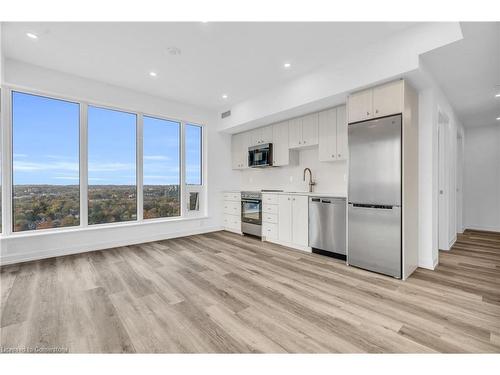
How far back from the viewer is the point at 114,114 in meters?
4.36

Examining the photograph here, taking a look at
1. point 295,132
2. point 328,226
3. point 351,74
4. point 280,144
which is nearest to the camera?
point 351,74

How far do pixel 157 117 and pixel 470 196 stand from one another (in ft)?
25.3

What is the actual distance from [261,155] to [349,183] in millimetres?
2287

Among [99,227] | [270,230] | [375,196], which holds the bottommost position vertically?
[270,230]

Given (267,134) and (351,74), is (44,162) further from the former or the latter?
(351,74)

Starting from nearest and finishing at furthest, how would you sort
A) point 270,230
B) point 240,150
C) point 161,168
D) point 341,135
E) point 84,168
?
point 341,135
point 84,168
point 270,230
point 161,168
point 240,150


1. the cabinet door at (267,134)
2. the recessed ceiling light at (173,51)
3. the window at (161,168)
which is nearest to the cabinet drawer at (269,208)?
the cabinet door at (267,134)

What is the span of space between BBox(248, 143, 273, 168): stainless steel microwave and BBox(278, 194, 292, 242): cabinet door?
952mm

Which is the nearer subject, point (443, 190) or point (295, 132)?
point (443, 190)

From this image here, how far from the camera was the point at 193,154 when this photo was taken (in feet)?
17.9

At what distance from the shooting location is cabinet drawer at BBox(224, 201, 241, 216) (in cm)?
532

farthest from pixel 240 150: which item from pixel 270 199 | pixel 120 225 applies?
pixel 120 225

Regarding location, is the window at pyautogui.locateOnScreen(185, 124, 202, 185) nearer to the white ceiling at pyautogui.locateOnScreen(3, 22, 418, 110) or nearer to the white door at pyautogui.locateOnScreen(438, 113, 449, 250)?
the white ceiling at pyautogui.locateOnScreen(3, 22, 418, 110)
